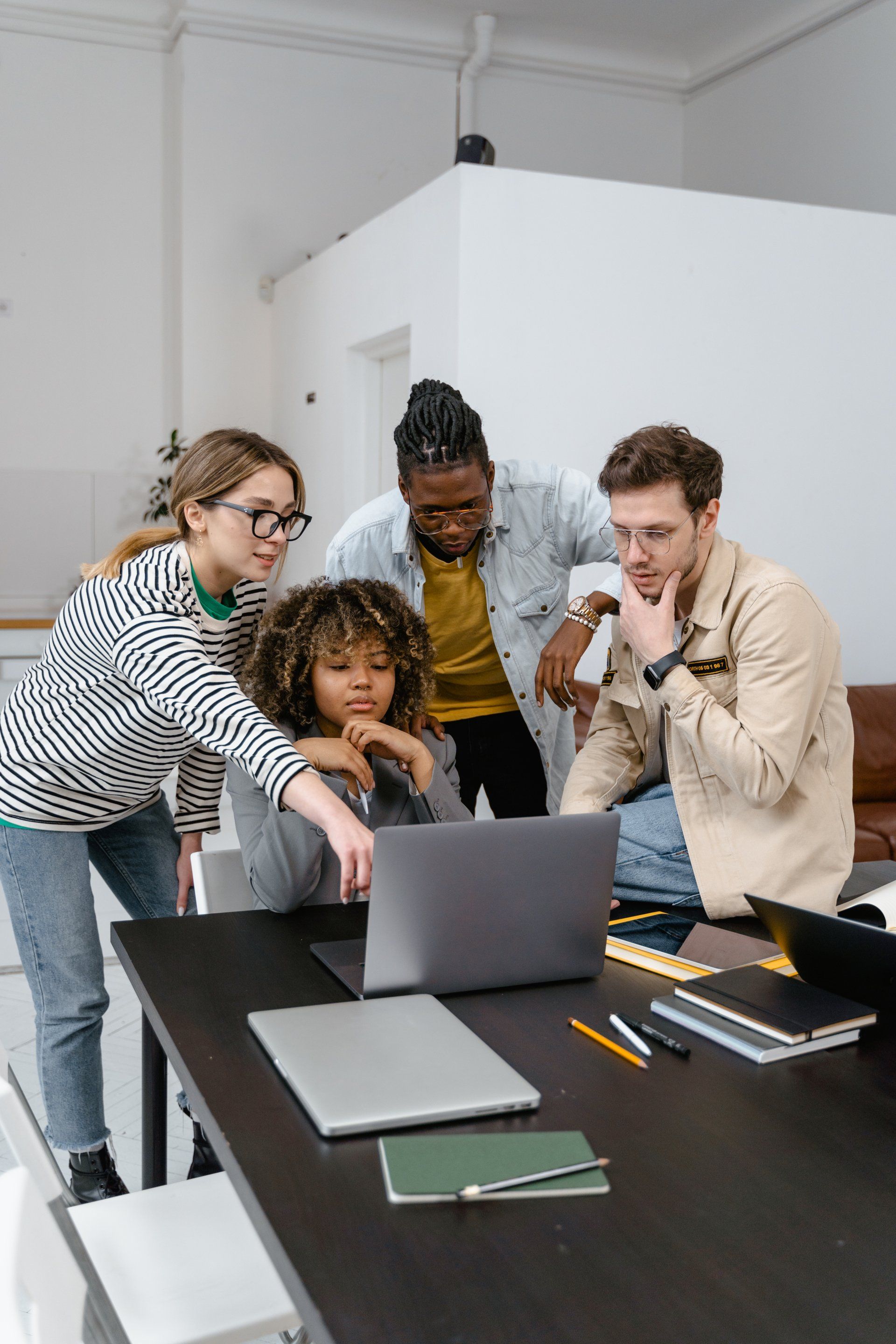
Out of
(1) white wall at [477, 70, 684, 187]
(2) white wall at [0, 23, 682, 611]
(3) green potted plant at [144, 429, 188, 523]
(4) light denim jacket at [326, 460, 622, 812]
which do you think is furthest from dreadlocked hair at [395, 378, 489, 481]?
(1) white wall at [477, 70, 684, 187]

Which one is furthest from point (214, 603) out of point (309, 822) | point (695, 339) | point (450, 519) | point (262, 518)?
point (695, 339)

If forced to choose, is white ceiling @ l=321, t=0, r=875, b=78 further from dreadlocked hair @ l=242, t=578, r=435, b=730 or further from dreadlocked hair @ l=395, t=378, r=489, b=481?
dreadlocked hair @ l=242, t=578, r=435, b=730

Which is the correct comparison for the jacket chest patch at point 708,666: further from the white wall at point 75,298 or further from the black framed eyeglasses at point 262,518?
the white wall at point 75,298

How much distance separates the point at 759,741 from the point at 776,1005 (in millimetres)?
425

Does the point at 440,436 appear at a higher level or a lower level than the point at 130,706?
higher

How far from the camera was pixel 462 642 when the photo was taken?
2.31m

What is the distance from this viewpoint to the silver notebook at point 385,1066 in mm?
942

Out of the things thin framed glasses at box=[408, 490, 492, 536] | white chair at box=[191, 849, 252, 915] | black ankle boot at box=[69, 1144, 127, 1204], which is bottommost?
black ankle boot at box=[69, 1144, 127, 1204]

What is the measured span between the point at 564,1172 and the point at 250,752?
0.72 m

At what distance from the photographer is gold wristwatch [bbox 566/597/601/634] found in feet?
6.75

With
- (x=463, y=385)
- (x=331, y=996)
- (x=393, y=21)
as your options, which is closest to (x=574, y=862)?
(x=331, y=996)

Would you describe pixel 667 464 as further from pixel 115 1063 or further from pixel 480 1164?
pixel 115 1063

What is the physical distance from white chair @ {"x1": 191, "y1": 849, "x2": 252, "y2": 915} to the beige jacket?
2.28 feet

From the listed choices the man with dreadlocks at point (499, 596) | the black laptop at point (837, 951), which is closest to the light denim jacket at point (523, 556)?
the man with dreadlocks at point (499, 596)
